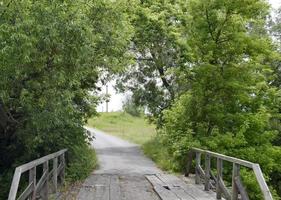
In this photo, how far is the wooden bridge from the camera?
335 inches

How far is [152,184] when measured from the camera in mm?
12883

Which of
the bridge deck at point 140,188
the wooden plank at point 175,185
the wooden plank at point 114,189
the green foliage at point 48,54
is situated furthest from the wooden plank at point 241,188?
the green foliage at point 48,54

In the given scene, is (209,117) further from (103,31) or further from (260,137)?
(103,31)

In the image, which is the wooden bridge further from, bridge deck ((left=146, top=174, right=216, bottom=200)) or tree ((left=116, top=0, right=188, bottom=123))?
tree ((left=116, top=0, right=188, bottom=123))

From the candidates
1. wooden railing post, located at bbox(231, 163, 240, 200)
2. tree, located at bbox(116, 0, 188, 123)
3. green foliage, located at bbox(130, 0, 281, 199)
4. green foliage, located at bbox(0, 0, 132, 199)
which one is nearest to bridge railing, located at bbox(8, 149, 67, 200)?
green foliage, located at bbox(0, 0, 132, 199)

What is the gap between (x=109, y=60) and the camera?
11938 mm

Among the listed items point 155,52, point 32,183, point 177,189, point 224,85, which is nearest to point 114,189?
point 177,189

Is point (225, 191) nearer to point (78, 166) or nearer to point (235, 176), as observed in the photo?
point (235, 176)

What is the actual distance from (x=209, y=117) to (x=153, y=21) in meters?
8.09

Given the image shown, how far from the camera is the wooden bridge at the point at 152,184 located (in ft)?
27.9

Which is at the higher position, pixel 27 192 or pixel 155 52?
pixel 155 52

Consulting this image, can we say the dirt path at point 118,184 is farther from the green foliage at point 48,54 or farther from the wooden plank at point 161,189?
the green foliage at point 48,54

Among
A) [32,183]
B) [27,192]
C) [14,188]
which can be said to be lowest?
[27,192]

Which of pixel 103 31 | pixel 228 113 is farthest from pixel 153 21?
pixel 103 31
